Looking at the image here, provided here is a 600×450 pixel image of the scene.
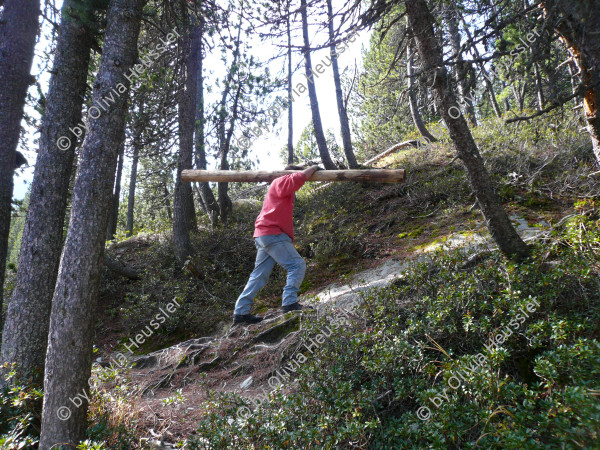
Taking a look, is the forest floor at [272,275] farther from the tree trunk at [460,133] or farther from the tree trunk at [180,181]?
the tree trunk at [460,133]

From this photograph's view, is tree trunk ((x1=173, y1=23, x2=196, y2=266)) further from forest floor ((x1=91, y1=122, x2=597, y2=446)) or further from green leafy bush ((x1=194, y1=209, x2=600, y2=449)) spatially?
green leafy bush ((x1=194, y1=209, x2=600, y2=449))

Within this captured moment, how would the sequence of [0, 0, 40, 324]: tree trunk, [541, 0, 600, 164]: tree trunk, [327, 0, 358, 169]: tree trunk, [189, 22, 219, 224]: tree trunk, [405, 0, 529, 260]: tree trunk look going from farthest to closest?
[327, 0, 358, 169]: tree trunk
[189, 22, 219, 224]: tree trunk
[0, 0, 40, 324]: tree trunk
[405, 0, 529, 260]: tree trunk
[541, 0, 600, 164]: tree trunk

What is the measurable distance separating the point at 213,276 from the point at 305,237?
2.28 meters

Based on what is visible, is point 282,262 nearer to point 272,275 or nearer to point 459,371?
point 272,275

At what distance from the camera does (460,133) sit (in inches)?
175

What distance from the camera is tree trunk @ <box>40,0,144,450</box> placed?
3600 millimetres

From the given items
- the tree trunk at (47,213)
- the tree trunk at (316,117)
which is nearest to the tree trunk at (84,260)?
the tree trunk at (47,213)

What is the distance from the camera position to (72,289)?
12.1 feet

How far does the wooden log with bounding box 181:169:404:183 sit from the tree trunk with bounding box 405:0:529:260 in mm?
1087

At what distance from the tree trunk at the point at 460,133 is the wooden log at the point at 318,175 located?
109 centimetres

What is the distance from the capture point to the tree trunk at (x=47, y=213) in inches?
184

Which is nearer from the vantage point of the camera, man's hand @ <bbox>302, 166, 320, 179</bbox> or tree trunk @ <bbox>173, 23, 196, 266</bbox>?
man's hand @ <bbox>302, 166, 320, 179</bbox>

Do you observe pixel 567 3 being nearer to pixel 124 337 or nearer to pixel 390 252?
pixel 390 252

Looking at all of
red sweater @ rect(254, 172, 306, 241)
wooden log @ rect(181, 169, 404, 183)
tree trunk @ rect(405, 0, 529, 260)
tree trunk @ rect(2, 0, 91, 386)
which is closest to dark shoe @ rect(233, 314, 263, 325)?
red sweater @ rect(254, 172, 306, 241)
